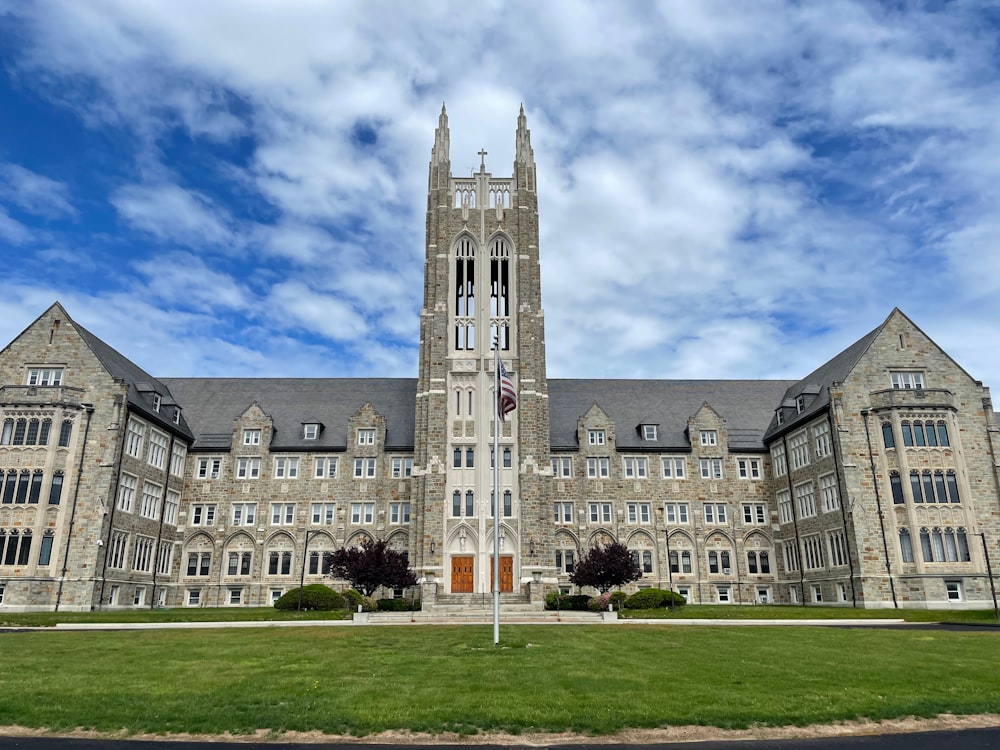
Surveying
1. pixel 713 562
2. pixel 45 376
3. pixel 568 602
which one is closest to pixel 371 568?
pixel 568 602

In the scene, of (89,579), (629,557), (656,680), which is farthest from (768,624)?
(89,579)

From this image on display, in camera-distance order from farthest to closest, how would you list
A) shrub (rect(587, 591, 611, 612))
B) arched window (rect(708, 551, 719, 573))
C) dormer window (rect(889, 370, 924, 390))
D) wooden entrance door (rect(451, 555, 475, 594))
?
1. arched window (rect(708, 551, 719, 573))
2. wooden entrance door (rect(451, 555, 475, 594))
3. dormer window (rect(889, 370, 924, 390))
4. shrub (rect(587, 591, 611, 612))

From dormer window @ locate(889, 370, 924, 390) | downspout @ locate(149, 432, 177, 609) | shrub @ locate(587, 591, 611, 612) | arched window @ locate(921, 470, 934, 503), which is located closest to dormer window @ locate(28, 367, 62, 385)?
downspout @ locate(149, 432, 177, 609)

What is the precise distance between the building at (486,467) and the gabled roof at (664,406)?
189 mm

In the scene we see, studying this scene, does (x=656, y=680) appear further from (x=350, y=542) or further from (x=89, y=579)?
(x=350, y=542)

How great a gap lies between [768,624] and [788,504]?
24825 mm

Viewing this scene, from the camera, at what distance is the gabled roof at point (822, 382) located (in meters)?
48.5

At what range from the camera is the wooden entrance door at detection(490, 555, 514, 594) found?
4881 cm

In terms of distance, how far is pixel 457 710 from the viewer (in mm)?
12984

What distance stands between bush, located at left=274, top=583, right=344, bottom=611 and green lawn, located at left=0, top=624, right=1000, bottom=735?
648 inches

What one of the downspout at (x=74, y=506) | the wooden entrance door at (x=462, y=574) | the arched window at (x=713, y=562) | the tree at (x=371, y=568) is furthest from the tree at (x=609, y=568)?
the downspout at (x=74, y=506)

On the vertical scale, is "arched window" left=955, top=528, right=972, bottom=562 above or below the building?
below

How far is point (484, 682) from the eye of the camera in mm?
15523

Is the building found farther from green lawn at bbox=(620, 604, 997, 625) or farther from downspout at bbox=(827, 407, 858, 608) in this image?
green lawn at bbox=(620, 604, 997, 625)
